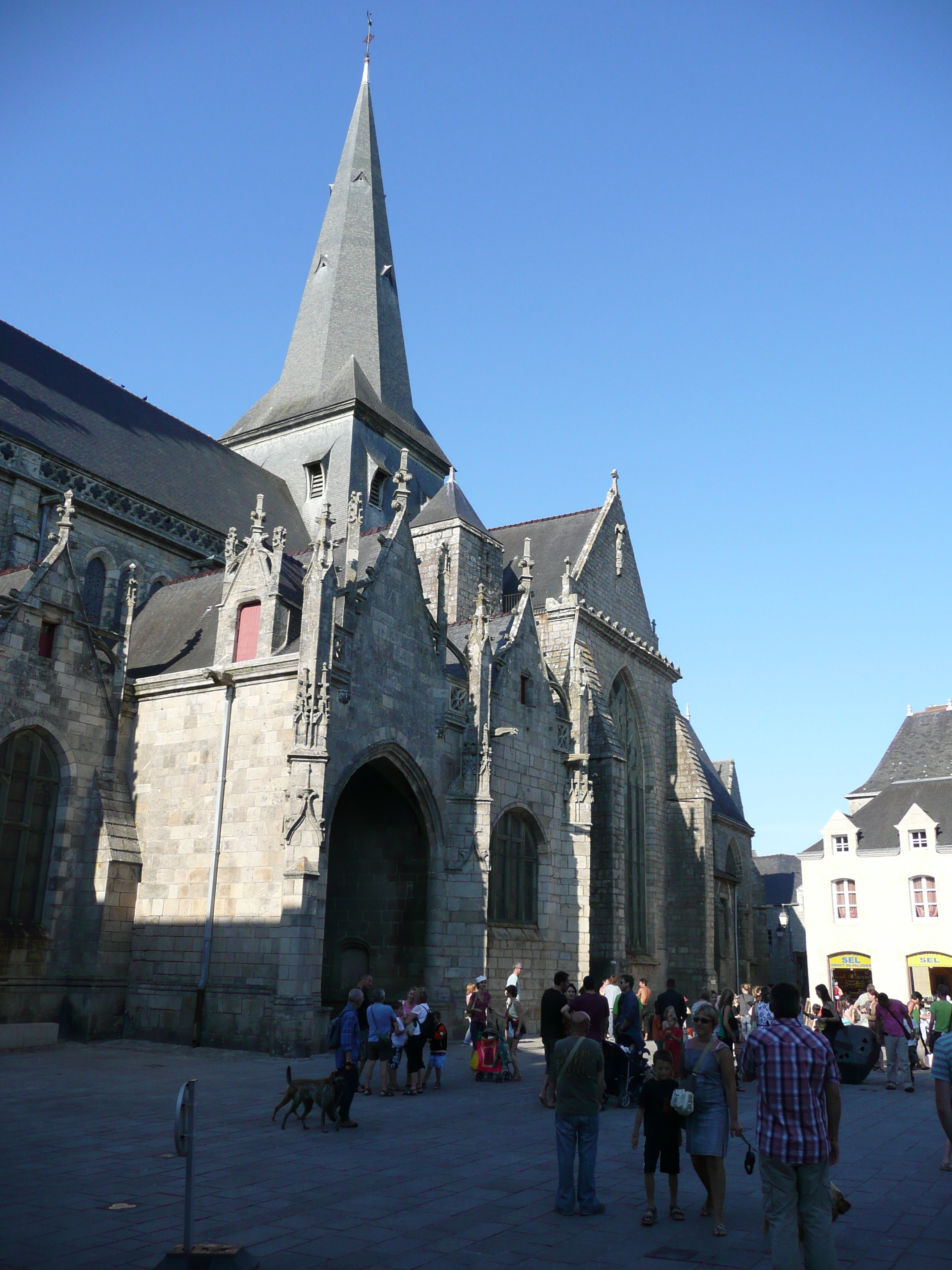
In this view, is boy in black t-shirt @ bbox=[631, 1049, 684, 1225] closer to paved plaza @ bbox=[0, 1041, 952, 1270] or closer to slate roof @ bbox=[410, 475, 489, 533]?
paved plaza @ bbox=[0, 1041, 952, 1270]

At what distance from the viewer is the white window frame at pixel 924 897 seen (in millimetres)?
30953

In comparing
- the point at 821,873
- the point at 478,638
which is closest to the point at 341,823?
the point at 478,638

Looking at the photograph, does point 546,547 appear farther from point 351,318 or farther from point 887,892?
point 887,892

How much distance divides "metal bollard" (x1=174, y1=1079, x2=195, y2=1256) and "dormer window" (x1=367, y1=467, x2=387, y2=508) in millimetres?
25886

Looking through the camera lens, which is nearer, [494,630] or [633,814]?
[494,630]

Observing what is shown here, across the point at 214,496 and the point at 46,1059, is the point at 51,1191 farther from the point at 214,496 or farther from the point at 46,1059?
the point at 214,496

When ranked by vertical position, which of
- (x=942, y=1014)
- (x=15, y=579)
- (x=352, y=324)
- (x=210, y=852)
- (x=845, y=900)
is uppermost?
(x=352, y=324)

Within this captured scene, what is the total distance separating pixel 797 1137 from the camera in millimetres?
4738

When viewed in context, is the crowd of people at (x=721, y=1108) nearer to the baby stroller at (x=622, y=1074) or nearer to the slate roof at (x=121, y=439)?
the baby stroller at (x=622, y=1074)

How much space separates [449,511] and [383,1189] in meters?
20.8

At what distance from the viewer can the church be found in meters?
15.8

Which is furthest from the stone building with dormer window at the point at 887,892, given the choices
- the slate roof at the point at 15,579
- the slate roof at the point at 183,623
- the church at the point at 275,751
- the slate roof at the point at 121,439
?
the slate roof at the point at 15,579


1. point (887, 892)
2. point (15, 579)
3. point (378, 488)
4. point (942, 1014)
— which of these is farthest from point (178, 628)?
point (887, 892)

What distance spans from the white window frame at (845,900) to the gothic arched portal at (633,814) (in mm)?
8136
